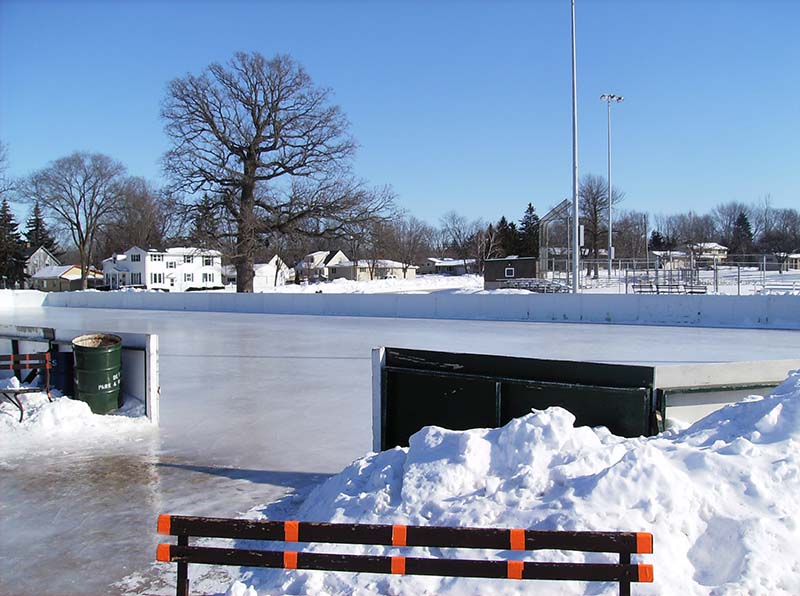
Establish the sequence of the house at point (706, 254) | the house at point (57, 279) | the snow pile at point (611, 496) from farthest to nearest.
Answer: the house at point (57, 279) < the house at point (706, 254) < the snow pile at point (611, 496)

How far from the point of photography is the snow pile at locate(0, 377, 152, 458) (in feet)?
28.0

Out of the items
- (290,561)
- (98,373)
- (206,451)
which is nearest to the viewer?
(290,561)

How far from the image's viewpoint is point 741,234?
12088 centimetres

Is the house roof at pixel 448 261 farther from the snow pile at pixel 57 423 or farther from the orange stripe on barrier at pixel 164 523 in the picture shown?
the orange stripe on barrier at pixel 164 523

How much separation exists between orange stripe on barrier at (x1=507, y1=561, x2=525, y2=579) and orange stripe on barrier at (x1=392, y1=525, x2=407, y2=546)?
513 millimetres

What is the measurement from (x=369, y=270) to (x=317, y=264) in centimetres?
1068

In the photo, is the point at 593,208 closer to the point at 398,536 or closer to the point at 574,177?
the point at 574,177

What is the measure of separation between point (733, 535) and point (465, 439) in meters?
1.90

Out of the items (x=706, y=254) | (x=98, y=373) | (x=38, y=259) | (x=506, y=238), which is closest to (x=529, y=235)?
(x=506, y=238)

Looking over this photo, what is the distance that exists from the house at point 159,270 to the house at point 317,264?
42.3ft

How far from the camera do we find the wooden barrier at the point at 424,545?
3160 millimetres

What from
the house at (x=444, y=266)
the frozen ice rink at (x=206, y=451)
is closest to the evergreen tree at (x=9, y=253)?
the house at (x=444, y=266)

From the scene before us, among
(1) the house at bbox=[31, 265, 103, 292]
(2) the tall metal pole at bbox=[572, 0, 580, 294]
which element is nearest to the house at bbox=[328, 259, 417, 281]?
(1) the house at bbox=[31, 265, 103, 292]

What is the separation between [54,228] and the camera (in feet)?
304
